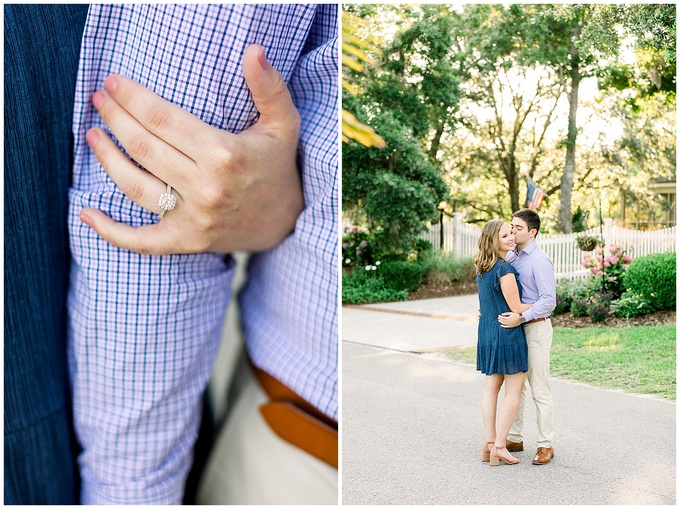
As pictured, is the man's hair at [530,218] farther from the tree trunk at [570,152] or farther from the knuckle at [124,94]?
the knuckle at [124,94]

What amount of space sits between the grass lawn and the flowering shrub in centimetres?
12

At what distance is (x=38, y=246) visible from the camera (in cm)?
134

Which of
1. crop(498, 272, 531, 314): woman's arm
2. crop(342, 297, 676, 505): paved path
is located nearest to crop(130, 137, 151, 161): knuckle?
crop(342, 297, 676, 505): paved path

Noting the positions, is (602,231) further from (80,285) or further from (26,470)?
(26,470)

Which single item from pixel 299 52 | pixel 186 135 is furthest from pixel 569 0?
pixel 186 135

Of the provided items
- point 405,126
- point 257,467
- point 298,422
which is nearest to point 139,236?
point 298,422

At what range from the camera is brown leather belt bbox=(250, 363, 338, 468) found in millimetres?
1430

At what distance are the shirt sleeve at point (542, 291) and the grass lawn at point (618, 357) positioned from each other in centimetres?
8

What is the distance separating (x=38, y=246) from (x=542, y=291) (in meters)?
1.22

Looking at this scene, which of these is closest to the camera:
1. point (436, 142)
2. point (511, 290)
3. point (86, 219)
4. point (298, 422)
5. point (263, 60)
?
point (263, 60)

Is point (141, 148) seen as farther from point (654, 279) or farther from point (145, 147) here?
point (654, 279)

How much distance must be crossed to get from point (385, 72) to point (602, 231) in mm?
737

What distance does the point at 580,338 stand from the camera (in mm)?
1592

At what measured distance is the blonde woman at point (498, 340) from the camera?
154 cm
